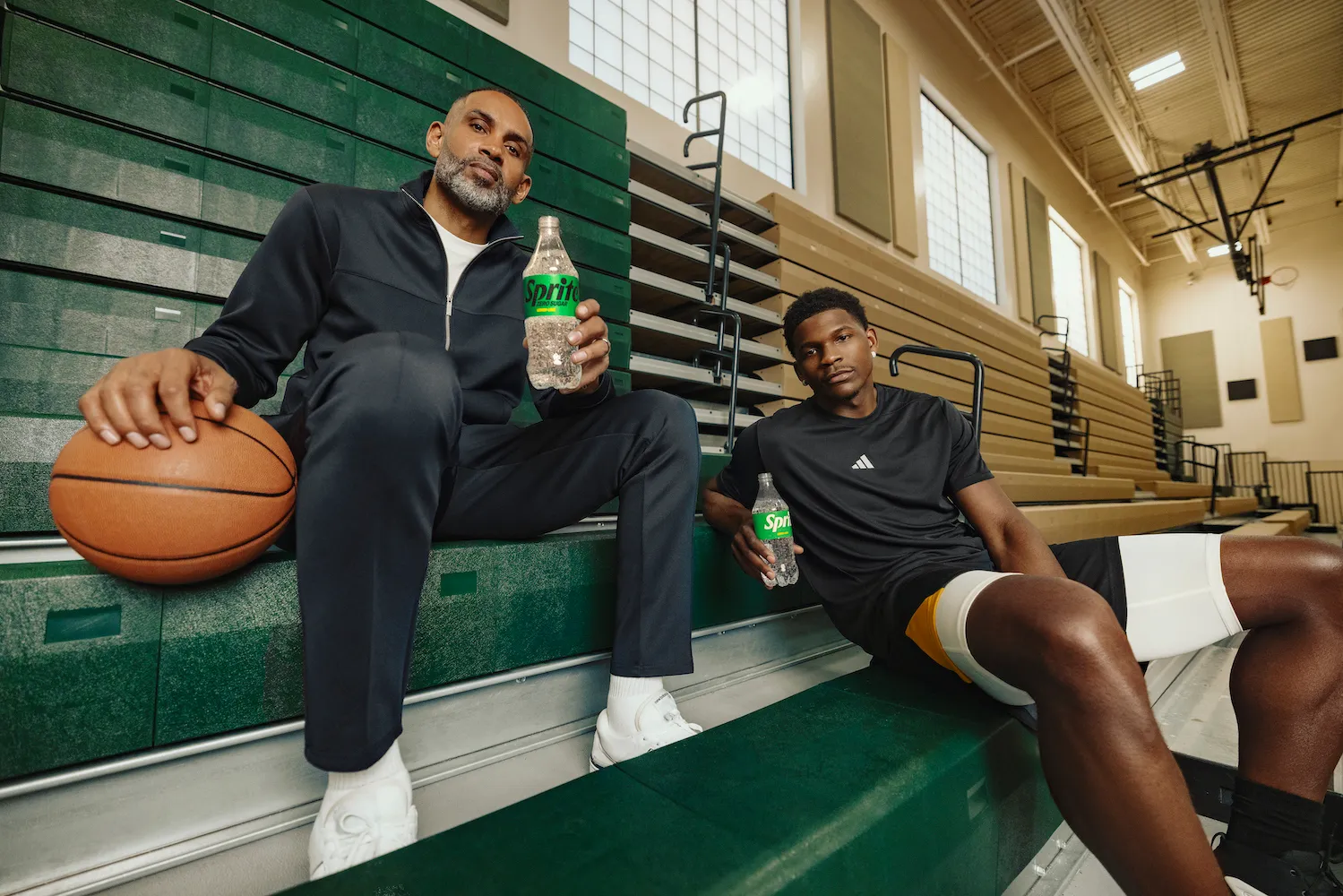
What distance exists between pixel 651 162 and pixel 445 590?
9.90 feet

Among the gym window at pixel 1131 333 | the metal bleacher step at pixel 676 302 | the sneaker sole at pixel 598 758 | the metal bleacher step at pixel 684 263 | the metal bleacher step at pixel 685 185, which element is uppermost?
the gym window at pixel 1131 333

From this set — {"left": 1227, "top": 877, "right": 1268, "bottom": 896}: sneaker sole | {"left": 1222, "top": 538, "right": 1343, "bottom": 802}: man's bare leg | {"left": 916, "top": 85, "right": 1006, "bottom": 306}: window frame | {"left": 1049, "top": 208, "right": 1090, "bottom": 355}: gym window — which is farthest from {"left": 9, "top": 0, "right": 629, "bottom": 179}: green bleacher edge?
{"left": 1049, "top": 208, "right": 1090, "bottom": 355}: gym window

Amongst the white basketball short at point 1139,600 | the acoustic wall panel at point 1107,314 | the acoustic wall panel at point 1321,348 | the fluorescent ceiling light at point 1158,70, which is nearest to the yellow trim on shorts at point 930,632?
the white basketball short at point 1139,600

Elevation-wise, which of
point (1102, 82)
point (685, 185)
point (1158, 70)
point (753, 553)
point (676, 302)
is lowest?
point (753, 553)

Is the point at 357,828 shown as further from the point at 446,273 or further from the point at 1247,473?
the point at 1247,473

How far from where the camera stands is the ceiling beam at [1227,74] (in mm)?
6355

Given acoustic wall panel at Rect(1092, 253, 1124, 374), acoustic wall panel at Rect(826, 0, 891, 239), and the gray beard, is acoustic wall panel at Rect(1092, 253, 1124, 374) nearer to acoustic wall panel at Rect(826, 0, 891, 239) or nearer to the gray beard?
acoustic wall panel at Rect(826, 0, 891, 239)

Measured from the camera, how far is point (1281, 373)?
12.0 metres

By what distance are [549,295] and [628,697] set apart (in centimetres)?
73

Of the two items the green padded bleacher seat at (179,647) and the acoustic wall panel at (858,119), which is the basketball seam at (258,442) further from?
the acoustic wall panel at (858,119)

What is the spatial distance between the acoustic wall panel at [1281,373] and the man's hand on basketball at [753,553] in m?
15.8

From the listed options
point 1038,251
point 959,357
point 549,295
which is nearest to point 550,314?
point 549,295

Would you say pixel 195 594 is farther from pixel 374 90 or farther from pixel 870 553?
pixel 374 90

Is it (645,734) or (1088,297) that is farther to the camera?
(1088,297)
